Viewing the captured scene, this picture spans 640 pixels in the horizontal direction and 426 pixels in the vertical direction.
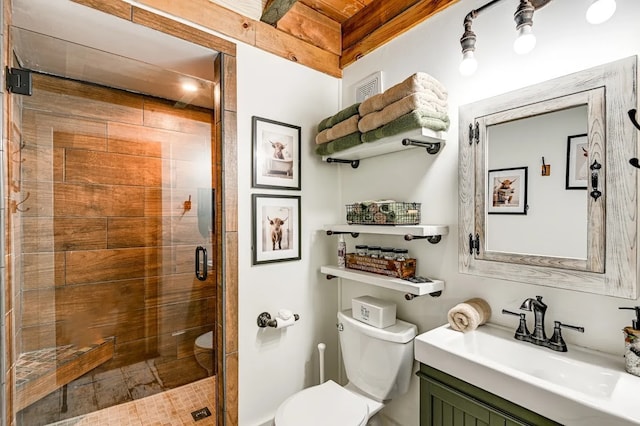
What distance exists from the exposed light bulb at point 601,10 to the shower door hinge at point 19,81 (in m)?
2.07

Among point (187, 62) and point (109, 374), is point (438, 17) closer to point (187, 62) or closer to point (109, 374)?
point (187, 62)

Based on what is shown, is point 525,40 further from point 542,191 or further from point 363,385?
point 363,385

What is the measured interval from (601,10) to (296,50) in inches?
55.9

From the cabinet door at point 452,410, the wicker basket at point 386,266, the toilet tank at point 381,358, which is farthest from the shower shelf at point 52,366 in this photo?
the cabinet door at point 452,410

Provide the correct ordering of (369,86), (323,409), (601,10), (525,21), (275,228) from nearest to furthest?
1. (601,10)
2. (525,21)
3. (323,409)
4. (275,228)
5. (369,86)

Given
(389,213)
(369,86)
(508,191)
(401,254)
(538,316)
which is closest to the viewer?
(538,316)

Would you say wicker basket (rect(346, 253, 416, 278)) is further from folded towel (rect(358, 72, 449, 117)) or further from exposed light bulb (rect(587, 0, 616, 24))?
exposed light bulb (rect(587, 0, 616, 24))

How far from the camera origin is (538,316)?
1.17 meters

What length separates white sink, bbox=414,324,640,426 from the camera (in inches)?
32.0

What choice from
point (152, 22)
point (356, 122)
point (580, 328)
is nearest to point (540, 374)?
point (580, 328)

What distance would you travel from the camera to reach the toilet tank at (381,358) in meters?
1.49

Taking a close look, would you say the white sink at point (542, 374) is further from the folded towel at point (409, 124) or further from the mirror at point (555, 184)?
the folded towel at point (409, 124)

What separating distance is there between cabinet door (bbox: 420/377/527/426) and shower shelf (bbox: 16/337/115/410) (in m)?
1.67

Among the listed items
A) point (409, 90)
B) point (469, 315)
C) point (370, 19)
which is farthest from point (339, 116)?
point (469, 315)
